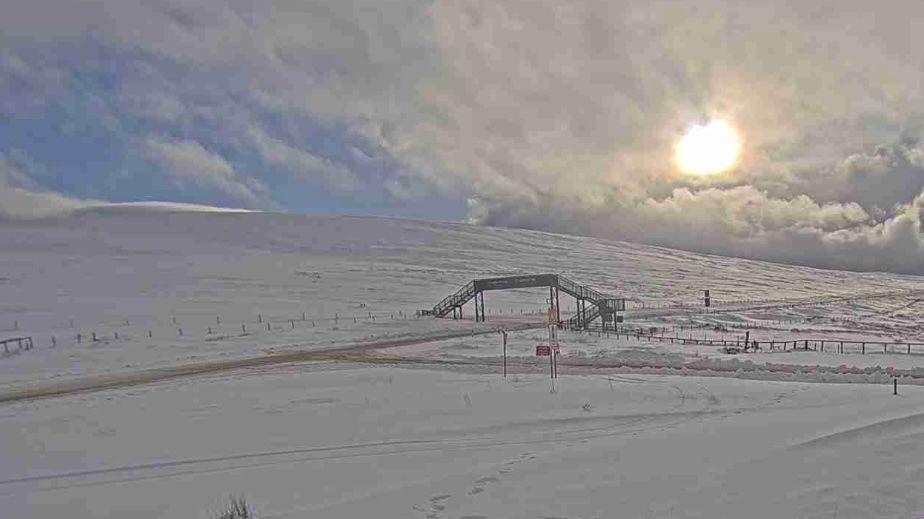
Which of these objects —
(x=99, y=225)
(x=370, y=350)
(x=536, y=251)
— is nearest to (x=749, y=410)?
(x=370, y=350)

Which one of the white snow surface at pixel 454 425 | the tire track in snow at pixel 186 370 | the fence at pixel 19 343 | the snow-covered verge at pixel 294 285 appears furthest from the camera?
the snow-covered verge at pixel 294 285

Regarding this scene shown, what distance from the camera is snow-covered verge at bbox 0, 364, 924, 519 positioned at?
868cm

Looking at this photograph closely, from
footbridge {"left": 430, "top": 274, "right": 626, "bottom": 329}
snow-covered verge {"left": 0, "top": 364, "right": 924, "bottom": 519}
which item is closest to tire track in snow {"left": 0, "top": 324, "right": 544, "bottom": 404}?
snow-covered verge {"left": 0, "top": 364, "right": 924, "bottom": 519}

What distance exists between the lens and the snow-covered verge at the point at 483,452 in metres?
8.68

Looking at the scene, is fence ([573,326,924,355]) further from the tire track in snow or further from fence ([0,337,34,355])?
fence ([0,337,34,355])

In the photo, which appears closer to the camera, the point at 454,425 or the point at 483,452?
the point at 483,452

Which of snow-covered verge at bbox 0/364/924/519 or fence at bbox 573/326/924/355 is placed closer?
snow-covered verge at bbox 0/364/924/519

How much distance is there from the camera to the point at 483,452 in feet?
41.9

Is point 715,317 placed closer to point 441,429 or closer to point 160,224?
point 441,429

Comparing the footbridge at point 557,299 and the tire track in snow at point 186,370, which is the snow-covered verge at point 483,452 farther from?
the footbridge at point 557,299

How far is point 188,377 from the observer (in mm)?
30719

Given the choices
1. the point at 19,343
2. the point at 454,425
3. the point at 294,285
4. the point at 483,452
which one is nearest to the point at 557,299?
the point at 294,285

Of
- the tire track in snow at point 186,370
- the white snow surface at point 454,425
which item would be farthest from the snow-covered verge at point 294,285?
the tire track in snow at point 186,370

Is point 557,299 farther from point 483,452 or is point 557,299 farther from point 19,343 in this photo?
point 483,452
